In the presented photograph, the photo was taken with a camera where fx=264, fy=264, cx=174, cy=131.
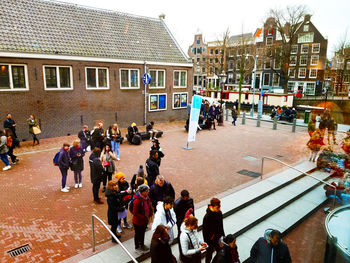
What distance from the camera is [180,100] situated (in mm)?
24953

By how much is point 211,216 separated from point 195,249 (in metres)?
0.84

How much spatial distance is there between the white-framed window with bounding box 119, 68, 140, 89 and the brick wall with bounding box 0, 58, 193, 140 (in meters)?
0.32

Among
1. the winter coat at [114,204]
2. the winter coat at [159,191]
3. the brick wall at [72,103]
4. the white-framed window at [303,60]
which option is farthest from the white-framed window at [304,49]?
the winter coat at [114,204]

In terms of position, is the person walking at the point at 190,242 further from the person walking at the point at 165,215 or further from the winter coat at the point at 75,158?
the winter coat at the point at 75,158

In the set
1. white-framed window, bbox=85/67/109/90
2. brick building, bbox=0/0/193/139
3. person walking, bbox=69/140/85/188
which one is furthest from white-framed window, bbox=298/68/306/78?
person walking, bbox=69/140/85/188

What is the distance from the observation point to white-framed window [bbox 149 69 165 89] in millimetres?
22462

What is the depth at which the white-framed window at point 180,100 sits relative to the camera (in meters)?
24.5

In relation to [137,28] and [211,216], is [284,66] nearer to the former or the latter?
[137,28]

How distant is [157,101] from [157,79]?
189cm

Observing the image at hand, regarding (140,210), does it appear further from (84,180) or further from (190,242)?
(84,180)

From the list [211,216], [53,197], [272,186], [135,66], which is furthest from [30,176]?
[135,66]

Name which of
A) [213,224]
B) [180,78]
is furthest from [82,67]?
[213,224]

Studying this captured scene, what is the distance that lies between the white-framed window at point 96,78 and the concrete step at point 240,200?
13.4 meters

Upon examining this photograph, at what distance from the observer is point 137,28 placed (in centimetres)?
2316
